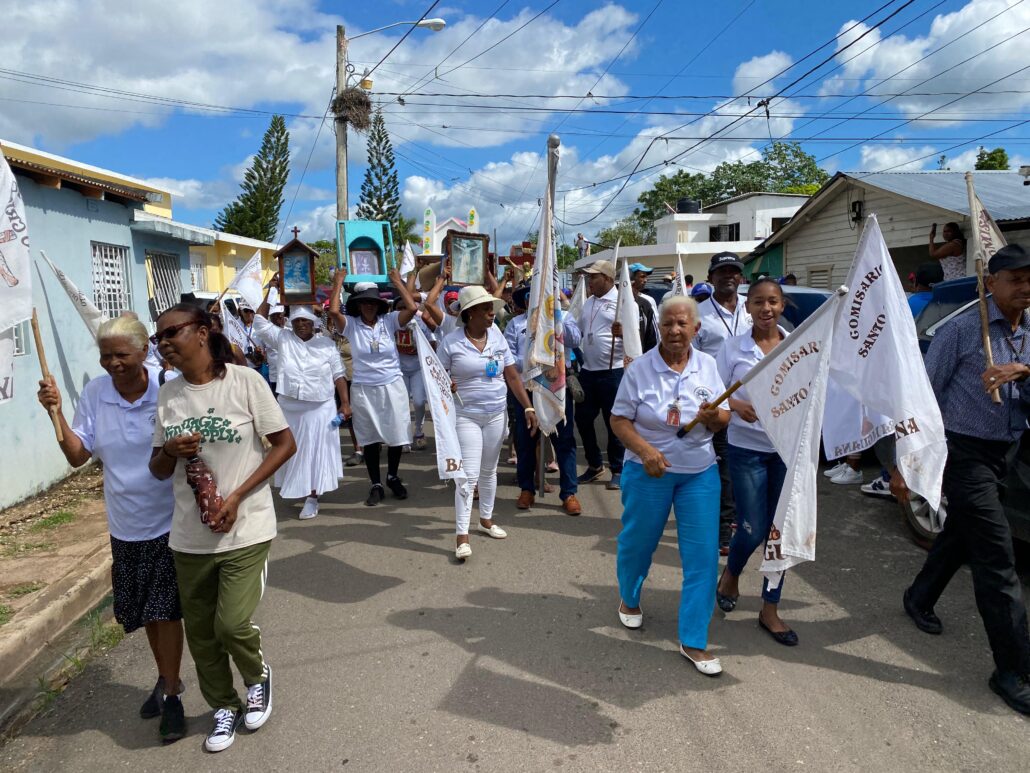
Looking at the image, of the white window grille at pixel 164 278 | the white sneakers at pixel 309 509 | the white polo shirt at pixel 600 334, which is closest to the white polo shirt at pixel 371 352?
the white sneakers at pixel 309 509

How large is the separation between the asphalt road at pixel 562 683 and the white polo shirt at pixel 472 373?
111 centimetres

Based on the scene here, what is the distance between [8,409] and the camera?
680 cm

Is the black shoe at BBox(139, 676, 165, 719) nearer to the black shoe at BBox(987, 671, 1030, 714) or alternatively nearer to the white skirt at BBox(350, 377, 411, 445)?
the white skirt at BBox(350, 377, 411, 445)

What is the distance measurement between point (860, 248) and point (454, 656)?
2.86m

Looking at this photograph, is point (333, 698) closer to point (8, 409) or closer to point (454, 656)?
point (454, 656)

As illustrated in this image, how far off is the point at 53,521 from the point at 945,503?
700 cm

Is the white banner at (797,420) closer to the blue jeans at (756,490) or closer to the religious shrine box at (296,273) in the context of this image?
the blue jeans at (756,490)

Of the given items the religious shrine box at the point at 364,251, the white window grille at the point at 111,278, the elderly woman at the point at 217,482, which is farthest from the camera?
the religious shrine box at the point at 364,251

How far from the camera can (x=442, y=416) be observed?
16.2 ft

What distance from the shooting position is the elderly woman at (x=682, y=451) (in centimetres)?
346

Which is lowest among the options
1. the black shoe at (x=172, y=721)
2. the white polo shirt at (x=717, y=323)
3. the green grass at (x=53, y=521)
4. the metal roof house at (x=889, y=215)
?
the green grass at (x=53, y=521)

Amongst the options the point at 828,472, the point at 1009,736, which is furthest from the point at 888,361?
the point at 828,472

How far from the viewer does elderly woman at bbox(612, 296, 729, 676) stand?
3.46m

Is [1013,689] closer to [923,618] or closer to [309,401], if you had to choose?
[923,618]
